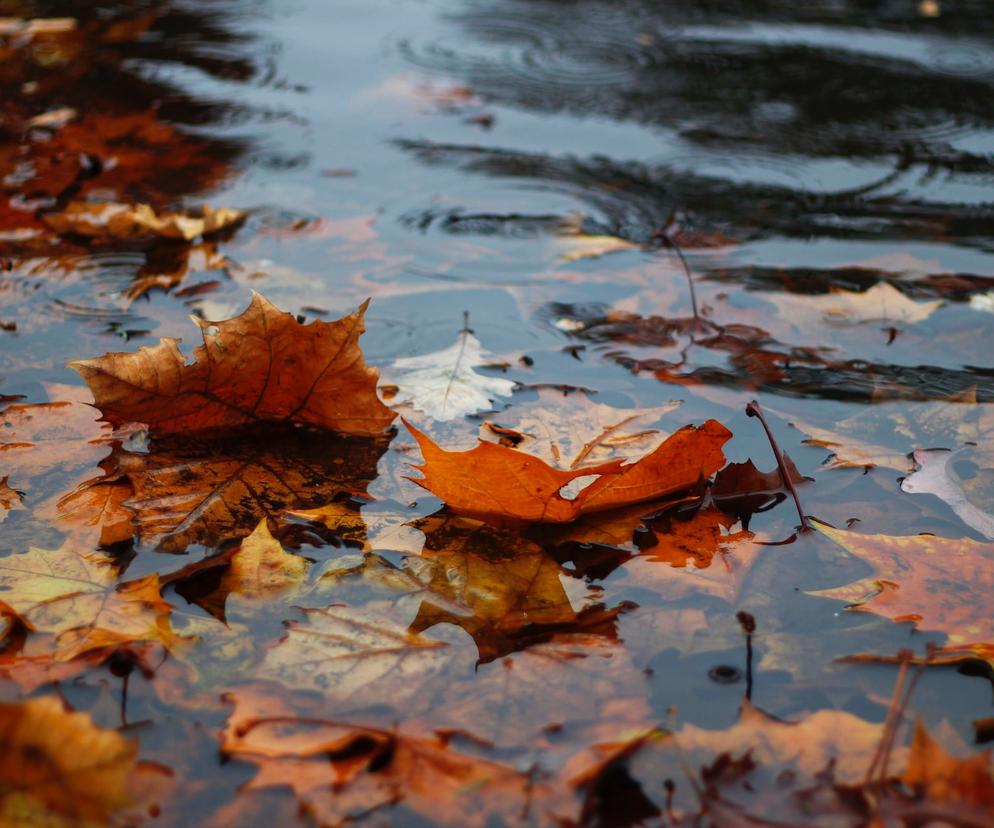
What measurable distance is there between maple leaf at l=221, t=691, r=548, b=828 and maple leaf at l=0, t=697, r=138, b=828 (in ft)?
0.46

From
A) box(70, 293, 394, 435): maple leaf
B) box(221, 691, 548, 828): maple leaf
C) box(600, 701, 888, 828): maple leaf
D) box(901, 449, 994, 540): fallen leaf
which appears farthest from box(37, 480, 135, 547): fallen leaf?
box(901, 449, 994, 540): fallen leaf

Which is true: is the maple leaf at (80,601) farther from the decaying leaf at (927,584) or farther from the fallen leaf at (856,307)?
the fallen leaf at (856,307)

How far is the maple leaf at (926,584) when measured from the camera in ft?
4.45

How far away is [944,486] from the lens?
5.45 ft

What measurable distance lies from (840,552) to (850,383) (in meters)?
0.63

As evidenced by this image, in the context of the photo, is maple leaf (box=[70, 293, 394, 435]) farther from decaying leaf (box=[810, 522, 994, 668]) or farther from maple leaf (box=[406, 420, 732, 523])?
decaying leaf (box=[810, 522, 994, 668])

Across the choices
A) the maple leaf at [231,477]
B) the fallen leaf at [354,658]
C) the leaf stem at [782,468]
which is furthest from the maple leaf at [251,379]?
the leaf stem at [782,468]

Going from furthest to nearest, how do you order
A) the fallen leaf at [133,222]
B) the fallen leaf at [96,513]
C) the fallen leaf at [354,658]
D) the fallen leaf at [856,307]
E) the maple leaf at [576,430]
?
→ the fallen leaf at [133,222], the fallen leaf at [856,307], the maple leaf at [576,430], the fallen leaf at [96,513], the fallen leaf at [354,658]

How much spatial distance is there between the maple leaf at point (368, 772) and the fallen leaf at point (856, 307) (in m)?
1.52

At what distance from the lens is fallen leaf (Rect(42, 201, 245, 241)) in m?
2.57

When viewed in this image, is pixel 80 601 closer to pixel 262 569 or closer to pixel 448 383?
pixel 262 569

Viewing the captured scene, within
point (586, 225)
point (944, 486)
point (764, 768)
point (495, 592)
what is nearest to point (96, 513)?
point (495, 592)

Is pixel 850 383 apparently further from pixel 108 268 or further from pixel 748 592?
pixel 108 268

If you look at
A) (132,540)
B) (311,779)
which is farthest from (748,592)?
(132,540)
